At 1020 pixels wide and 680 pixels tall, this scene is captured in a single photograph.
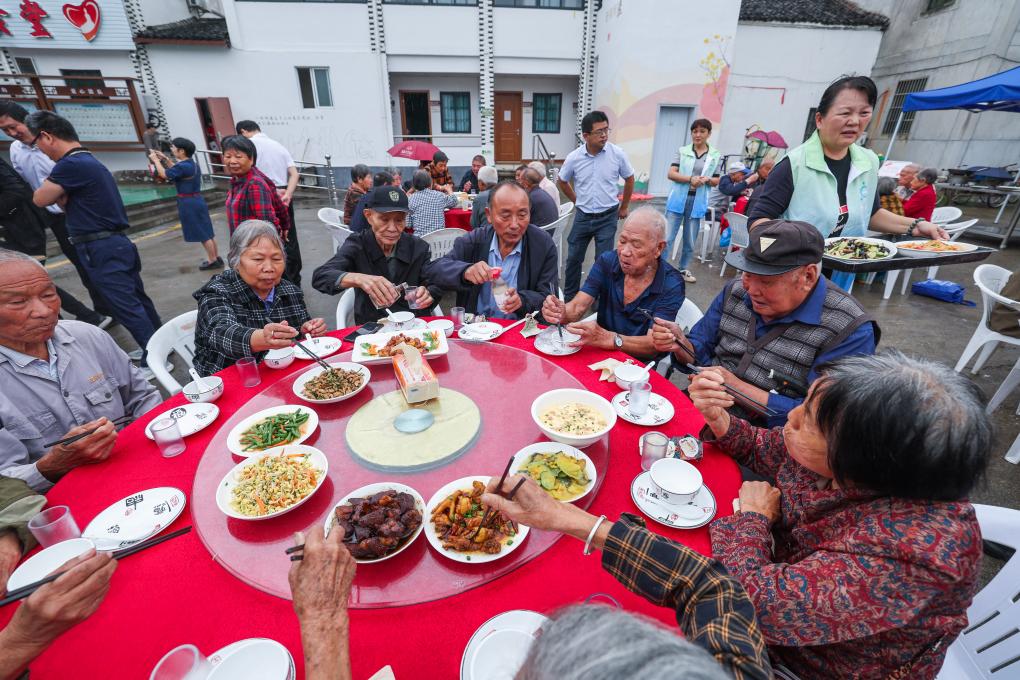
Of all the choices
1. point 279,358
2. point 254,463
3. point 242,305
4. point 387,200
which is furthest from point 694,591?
point 387,200

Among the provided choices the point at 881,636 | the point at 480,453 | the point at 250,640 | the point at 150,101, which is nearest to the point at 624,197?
the point at 480,453

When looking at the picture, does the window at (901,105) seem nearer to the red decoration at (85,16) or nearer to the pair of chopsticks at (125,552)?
the pair of chopsticks at (125,552)

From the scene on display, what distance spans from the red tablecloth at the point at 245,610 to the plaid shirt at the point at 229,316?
44.0 inches

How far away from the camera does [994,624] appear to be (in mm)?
1504

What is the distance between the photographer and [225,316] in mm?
2732

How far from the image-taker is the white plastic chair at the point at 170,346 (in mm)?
2635

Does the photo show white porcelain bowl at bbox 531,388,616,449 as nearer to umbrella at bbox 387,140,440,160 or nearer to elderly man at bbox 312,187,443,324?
elderly man at bbox 312,187,443,324

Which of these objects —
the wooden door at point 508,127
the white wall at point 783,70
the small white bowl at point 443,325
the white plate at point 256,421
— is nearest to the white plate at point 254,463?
the white plate at point 256,421

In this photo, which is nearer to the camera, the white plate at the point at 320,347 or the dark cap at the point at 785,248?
the dark cap at the point at 785,248

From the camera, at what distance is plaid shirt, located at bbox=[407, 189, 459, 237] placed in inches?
244

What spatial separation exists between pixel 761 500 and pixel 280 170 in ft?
26.0

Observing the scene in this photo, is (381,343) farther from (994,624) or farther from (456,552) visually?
(994,624)

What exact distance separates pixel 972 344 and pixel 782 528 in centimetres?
447

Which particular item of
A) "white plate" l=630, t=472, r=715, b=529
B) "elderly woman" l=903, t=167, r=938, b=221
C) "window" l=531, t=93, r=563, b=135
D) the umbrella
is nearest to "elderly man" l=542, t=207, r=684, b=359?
"white plate" l=630, t=472, r=715, b=529
